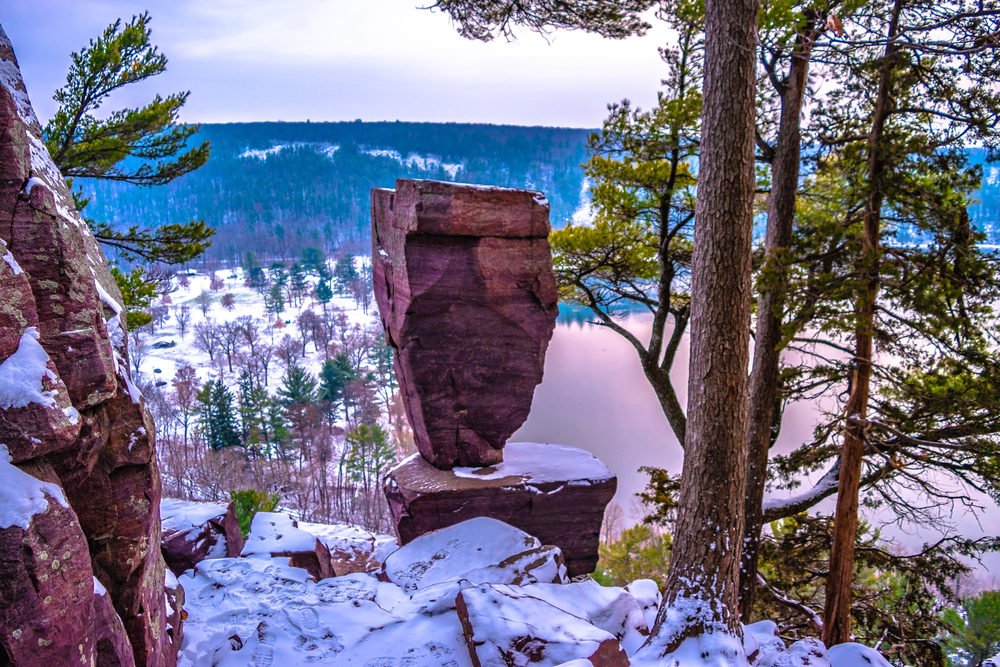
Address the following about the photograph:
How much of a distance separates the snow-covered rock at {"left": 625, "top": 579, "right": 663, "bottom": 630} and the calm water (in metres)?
13.5

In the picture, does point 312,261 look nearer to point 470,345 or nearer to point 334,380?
point 334,380

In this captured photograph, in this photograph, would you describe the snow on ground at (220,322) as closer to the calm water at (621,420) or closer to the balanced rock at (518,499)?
the calm water at (621,420)

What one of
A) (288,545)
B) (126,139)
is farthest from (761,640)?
(126,139)

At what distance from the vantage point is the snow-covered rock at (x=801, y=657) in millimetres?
3168

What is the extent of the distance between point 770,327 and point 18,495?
5830 millimetres

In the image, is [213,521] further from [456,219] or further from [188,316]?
[188,316]

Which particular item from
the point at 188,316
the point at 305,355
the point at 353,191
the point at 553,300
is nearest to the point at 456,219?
the point at 553,300

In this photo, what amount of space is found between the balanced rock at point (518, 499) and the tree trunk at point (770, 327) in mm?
1821

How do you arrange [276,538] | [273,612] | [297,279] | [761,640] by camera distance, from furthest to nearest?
[297,279] → [276,538] → [761,640] → [273,612]

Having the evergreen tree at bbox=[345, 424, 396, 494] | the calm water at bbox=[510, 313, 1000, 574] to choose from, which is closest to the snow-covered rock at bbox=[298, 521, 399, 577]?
the evergreen tree at bbox=[345, 424, 396, 494]

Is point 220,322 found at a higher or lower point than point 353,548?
lower

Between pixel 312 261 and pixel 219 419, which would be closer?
pixel 219 419

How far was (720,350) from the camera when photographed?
3348mm

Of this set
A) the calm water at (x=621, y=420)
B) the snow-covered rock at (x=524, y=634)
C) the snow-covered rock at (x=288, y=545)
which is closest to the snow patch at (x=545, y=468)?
the snow-covered rock at (x=288, y=545)
